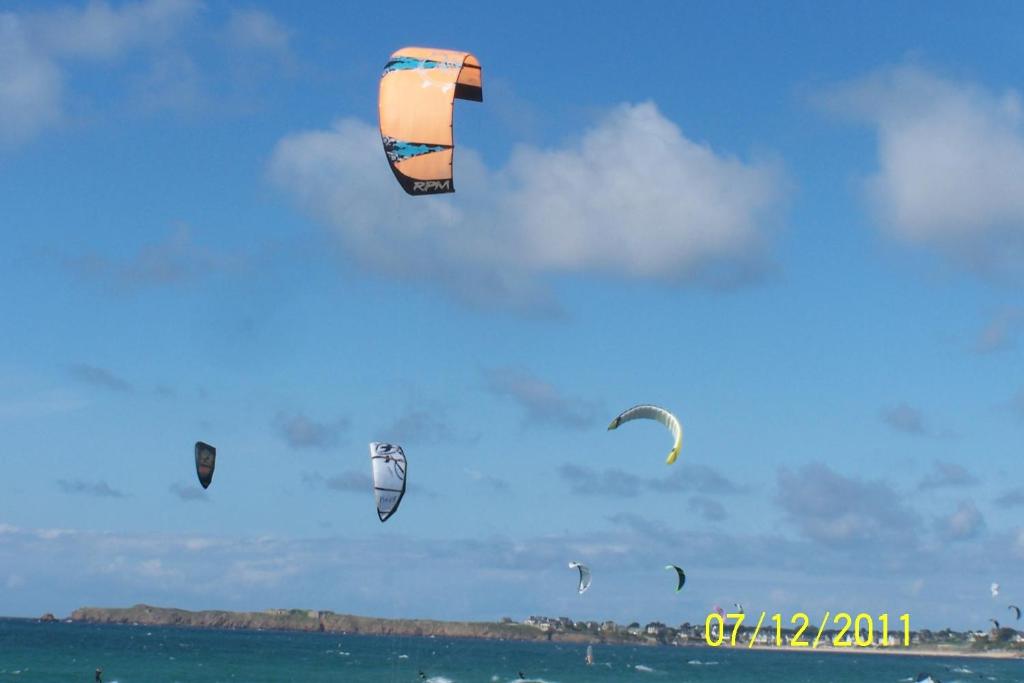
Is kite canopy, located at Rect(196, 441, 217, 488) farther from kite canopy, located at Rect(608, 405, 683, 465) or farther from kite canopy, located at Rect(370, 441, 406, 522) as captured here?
kite canopy, located at Rect(608, 405, 683, 465)

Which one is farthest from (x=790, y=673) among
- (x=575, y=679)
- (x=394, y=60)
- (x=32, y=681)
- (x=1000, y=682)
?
(x=394, y=60)

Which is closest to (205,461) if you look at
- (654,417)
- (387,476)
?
(387,476)

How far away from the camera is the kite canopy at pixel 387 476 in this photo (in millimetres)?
38625

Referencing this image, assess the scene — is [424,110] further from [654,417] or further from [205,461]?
[205,461]

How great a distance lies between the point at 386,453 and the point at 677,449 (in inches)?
404

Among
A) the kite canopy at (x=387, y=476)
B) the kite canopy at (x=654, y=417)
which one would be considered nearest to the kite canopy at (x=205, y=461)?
the kite canopy at (x=387, y=476)

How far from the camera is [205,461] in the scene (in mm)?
44344

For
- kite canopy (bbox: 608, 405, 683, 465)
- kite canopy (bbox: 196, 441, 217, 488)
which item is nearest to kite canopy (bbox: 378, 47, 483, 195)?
kite canopy (bbox: 608, 405, 683, 465)

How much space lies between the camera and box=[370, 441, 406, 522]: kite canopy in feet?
127

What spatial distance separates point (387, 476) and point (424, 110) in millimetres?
14525

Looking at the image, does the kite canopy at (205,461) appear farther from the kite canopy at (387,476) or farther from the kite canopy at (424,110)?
the kite canopy at (424,110)

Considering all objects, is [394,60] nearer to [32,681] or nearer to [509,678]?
[32,681]

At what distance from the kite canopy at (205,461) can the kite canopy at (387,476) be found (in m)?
6.77

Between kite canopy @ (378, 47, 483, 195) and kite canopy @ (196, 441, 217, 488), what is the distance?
18916mm
